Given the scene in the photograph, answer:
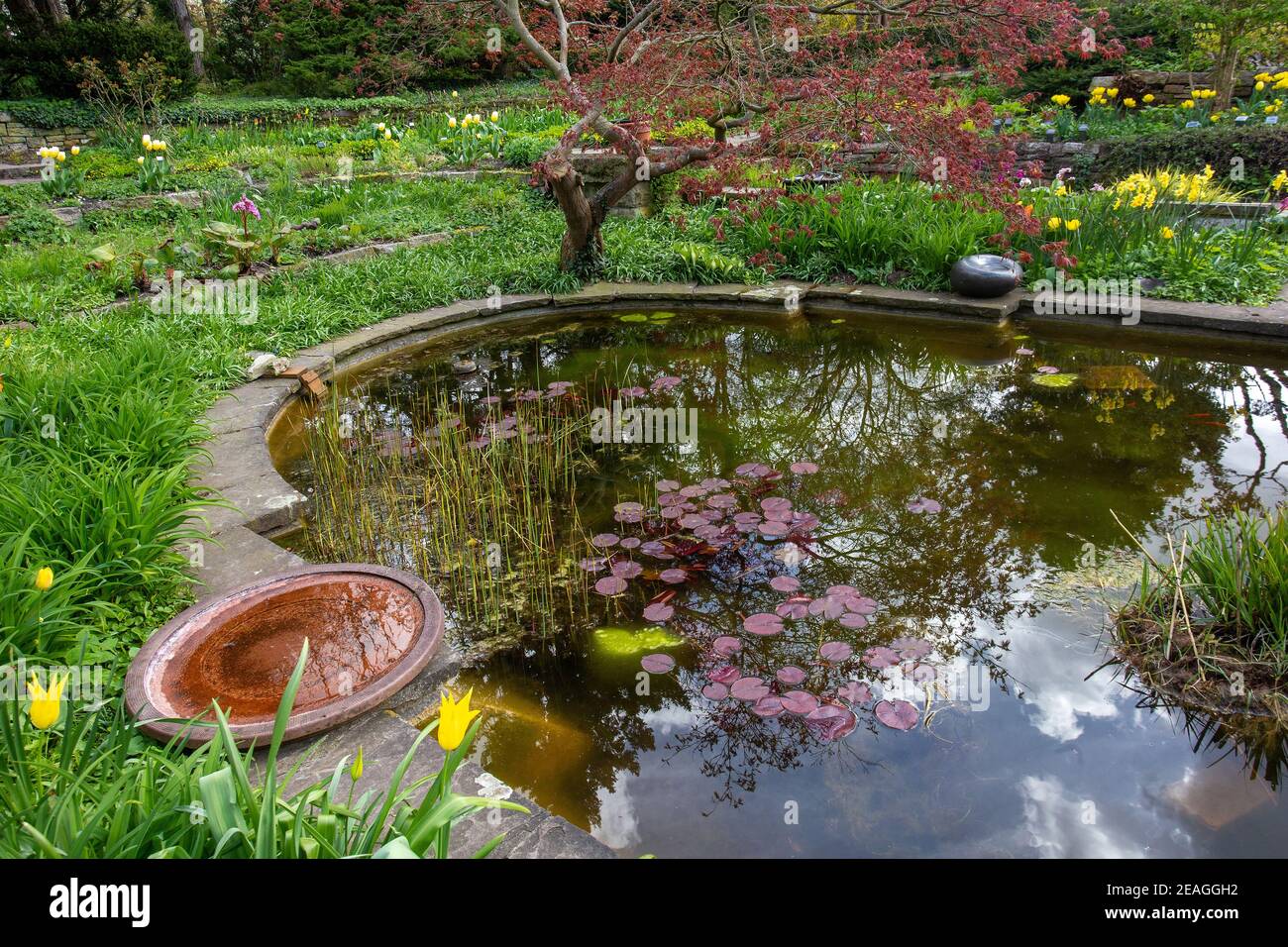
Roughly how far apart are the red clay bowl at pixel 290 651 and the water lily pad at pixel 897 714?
1369mm

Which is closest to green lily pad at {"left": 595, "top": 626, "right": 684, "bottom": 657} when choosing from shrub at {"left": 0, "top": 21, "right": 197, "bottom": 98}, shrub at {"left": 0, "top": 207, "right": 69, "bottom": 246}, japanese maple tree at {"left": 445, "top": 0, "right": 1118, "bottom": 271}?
japanese maple tree at {"left": 445, "top": 0, "right": 1118, "bottom": 271}

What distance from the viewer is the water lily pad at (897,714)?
249cm

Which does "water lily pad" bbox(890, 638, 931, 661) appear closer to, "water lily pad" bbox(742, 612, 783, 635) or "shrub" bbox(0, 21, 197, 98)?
"water lily pad" bbox(742, 612, 783, 635)

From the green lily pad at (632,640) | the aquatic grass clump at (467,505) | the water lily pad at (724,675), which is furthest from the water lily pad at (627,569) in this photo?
the water lily pad at (724,675)

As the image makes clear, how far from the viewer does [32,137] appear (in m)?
13.1

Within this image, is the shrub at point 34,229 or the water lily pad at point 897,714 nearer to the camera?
the water lily pad at point 897,714

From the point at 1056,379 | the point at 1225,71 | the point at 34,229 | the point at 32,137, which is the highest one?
the point at 32,137

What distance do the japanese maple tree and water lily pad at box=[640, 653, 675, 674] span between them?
3785mm

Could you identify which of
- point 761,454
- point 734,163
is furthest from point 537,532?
point 734,163

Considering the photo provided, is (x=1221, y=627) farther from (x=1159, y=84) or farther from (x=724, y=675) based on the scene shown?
(x=1159, y=84)

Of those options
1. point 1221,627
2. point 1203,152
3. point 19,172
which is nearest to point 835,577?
point 1221,627

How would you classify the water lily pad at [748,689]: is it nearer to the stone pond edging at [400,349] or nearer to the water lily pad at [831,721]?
the water lily pad at [831,721]

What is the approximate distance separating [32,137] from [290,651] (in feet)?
48.4
